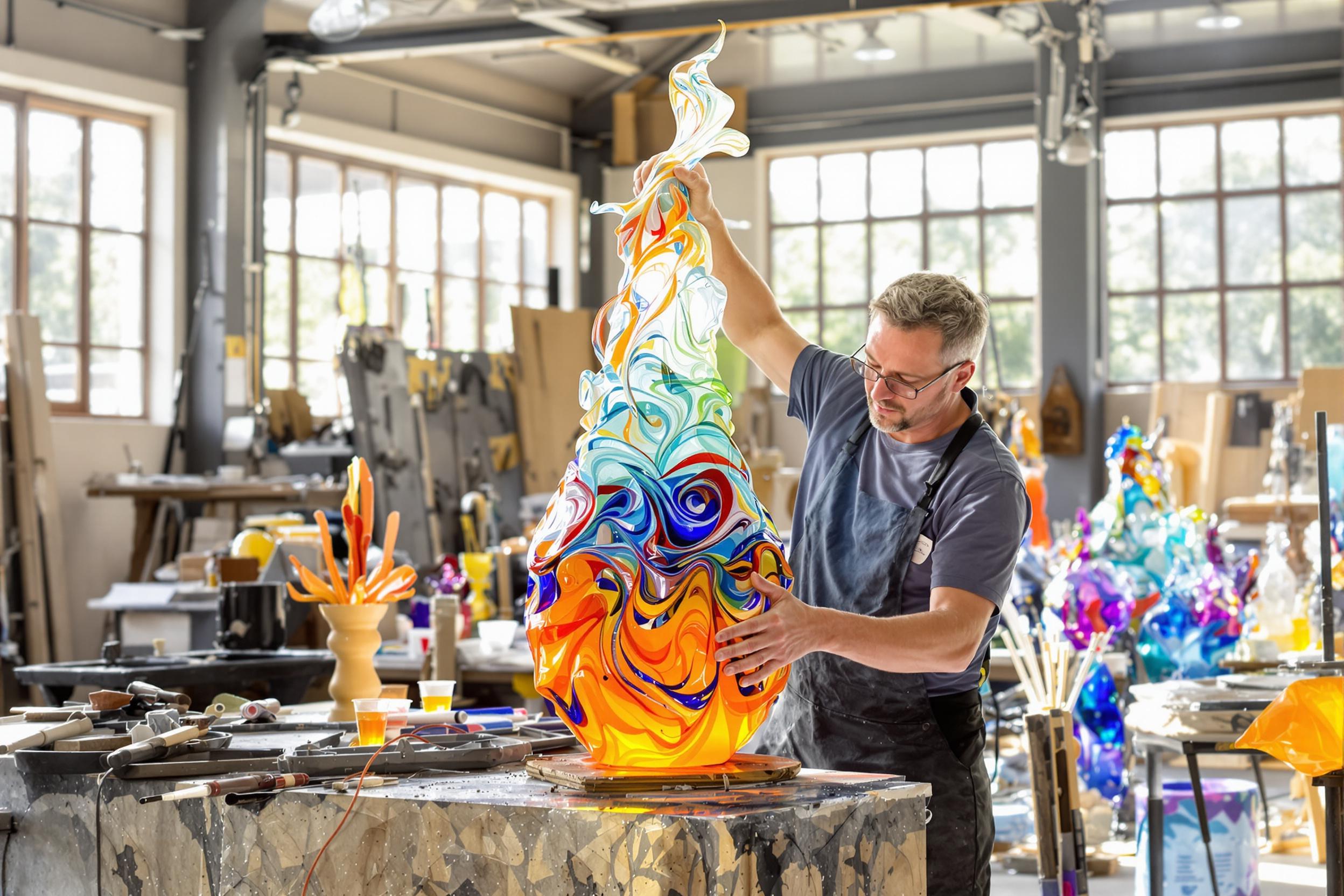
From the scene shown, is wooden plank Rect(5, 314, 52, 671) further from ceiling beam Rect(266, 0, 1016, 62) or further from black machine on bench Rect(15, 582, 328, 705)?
black machine on bench Rect(15, 582, 328, 705)

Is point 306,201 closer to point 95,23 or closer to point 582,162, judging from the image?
point 95,23

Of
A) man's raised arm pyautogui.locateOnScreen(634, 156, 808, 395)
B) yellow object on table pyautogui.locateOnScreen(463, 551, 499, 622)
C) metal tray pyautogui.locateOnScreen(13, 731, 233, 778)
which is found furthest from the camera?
yellow object on table pyautogui.locateOnScreen(463, 551, 499, 622)

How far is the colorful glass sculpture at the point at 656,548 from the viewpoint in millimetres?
1712

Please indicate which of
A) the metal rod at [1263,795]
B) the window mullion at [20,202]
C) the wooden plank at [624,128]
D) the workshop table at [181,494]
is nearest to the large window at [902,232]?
the wooden plank at [624,128]

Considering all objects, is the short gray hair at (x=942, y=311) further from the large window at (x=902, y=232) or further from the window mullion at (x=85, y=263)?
the large window at (x=902, y=232)

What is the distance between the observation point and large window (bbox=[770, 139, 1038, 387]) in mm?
11352

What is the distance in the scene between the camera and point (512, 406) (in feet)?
25.3

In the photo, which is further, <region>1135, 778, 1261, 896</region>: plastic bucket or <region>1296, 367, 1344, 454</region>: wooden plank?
<region>1296, 367, 1344, 454</region>: wooden plank

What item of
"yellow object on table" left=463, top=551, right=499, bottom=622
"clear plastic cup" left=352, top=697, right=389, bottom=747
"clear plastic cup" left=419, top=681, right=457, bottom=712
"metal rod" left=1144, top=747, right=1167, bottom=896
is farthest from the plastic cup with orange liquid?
"yellow object on table" left=463, top=551, right=499, bottom=622

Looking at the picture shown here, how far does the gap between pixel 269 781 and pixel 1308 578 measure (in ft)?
15.6

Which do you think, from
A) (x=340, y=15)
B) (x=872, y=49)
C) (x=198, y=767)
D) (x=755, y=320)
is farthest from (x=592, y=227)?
(x=198, y=767)

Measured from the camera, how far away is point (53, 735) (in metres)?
2.04

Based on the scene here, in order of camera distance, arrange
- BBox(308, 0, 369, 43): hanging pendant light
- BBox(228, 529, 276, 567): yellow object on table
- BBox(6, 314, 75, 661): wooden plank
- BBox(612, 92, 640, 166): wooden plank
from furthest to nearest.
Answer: BBox(612, 92, 640, 166): wooden plank
BBox(6, 314, 75, 661): wooden plank
BBox(308, 0, 369, 43): hanging pendant light
BBox(228, 529, 276, 567): yellow object on table

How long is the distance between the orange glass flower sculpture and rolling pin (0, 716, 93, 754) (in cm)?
37
